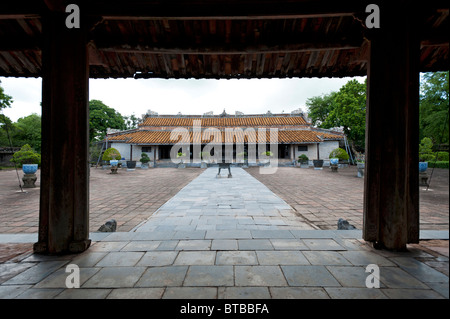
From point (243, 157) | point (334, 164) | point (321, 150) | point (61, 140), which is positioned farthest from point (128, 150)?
point (61, 140)

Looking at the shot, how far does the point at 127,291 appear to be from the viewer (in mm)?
1978

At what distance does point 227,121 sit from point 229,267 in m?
28.0

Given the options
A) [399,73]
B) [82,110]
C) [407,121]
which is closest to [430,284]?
[407,121]

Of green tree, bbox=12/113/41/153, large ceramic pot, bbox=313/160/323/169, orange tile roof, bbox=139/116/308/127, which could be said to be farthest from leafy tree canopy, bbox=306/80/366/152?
green tree, bbox=12/113/41/153

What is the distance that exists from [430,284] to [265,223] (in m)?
2.46

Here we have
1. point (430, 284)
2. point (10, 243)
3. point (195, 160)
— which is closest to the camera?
point (430, 284)

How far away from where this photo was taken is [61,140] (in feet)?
9.01

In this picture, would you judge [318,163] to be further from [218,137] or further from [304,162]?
[218,137]

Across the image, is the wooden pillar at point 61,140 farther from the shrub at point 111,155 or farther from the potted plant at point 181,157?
the potted plant at point 181,157

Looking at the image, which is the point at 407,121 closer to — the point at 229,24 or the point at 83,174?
the point at 229,24

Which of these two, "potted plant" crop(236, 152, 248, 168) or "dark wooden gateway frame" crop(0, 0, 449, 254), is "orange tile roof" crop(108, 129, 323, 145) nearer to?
"potted plant" crop(236, 152, 248, 168)

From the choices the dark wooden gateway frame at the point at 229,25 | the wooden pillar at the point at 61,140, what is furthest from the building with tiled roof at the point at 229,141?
the wooden pillar at the point at 61,140

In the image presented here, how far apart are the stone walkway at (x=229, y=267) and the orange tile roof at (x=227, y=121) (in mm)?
26167

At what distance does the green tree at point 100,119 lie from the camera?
34219 millimetres
